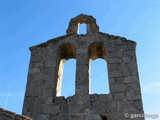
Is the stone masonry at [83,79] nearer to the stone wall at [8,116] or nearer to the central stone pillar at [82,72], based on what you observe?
the central stone pillar at [82,72]

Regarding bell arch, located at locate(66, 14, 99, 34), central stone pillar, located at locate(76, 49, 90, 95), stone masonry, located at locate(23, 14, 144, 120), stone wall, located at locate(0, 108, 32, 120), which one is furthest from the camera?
bell arch, located at locate(66, 14, 99, 34)

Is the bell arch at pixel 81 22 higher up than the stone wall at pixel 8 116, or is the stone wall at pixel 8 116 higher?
the bell arch at pixel 81 22

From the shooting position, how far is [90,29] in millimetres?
7875

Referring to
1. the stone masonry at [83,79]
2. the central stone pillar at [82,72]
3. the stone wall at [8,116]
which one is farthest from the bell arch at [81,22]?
the stone wall at [8,116]

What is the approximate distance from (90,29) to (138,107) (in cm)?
313

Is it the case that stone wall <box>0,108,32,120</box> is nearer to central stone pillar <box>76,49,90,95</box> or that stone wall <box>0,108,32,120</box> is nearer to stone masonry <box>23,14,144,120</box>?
stone masonry <box>23,14,144,120</box>

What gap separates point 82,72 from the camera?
659cm

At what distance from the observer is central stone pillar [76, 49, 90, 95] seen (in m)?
6.30

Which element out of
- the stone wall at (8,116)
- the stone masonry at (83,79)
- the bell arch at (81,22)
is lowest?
the stone wall at (8,116)

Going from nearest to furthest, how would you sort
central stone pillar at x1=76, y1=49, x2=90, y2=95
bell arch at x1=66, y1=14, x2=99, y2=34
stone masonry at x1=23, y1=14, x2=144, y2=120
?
stone masonry at x1=23, y1=14, x2=144, y2=120
central stone pillar at x1=76, y1=49, x2=90, y2=95
bell arch at x1=66, y1=14, x2=99, y2=34

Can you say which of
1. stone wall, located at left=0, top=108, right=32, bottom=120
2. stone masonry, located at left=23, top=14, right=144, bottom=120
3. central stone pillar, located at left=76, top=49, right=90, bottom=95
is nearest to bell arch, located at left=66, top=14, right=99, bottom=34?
stone masonry, located at left=23, top=14, right=144, bottom=120

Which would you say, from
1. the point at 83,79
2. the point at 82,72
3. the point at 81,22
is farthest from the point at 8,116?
the point at 81,22

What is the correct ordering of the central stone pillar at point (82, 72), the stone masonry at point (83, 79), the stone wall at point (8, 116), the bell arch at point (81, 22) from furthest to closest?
the bell arch at point (81, 22), the central stone pillar at point (82, 72), the stone masonry at point (83, 79), the stone wall at point (8, 116)

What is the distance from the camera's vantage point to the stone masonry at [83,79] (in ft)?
19.4
